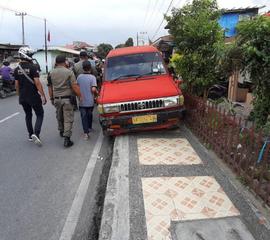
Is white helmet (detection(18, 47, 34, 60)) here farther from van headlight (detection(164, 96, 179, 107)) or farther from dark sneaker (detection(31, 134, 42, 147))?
van headlight (detection(164, 96, 179, 107))

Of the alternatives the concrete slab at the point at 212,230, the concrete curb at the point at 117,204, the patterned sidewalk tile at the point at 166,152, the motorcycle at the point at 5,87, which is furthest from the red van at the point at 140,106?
the motorcycle at the point at 5,87

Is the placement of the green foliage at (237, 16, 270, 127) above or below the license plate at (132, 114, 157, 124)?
above

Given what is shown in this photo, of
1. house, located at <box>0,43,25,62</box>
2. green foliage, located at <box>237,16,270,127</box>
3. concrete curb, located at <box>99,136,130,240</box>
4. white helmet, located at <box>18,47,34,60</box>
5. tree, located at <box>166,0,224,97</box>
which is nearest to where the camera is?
concrete curb, located at <box>99,136,130,240</box>

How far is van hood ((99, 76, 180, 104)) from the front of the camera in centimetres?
571

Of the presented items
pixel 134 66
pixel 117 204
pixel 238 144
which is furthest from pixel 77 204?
pixel 134 66

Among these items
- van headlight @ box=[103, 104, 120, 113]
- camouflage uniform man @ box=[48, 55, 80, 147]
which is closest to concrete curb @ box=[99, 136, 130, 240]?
van headlight @ box=[103, 104, 120, 113]

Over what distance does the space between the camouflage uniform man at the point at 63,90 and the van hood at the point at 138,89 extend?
0.70m

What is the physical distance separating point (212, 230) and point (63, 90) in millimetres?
4143

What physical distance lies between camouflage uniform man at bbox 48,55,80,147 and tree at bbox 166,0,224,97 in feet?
8.96

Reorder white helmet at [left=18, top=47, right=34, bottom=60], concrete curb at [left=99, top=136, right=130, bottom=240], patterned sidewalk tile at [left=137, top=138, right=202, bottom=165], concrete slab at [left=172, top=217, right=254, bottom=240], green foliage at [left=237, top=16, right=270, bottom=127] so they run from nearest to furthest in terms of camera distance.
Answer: concrete slab at [left=172, top=217, right=254, bottom=240] → concrete curb at [left=99, top=136, right=130, bottom=240] → green foliage at [left=237, top=16, right=270, bottom=127] → patterned sidewalk tile at [left=137, top=138, right=202, bottom=165] → white helmet at [left=18, top=47, right=34, bottom=60]

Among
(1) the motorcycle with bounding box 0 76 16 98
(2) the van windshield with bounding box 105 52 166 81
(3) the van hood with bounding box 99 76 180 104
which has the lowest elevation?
(1) the motorcycle with bounding box 0 76 16 98

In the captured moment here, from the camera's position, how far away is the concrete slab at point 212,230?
283 centimetres

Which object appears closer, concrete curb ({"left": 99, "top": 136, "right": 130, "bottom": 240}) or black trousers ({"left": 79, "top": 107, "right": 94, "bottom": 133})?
concrete curb ({"left": 99, "top": 136, "right": 130, "bottom": 240})

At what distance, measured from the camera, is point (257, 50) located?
3424 mm
